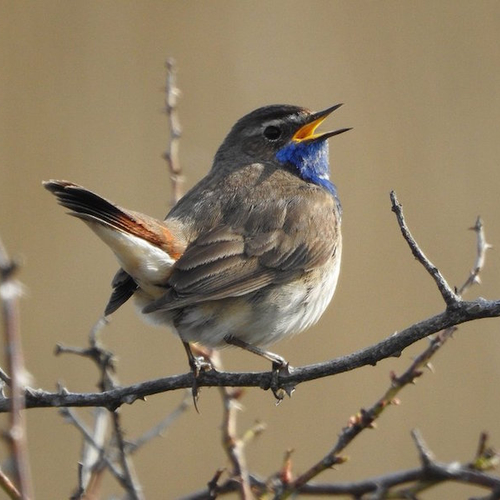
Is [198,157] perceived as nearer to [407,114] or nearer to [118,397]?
[407,114]

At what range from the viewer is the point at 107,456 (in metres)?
2.71

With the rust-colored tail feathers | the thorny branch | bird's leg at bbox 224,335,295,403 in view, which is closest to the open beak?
the rust-colored tail feathers

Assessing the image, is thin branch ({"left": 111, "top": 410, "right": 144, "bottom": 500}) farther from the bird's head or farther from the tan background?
the tan background

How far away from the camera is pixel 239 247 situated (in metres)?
3.65

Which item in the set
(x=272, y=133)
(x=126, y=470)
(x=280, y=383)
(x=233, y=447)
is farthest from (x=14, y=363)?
(x=272, y=133)

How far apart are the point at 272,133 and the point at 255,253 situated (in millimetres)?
857

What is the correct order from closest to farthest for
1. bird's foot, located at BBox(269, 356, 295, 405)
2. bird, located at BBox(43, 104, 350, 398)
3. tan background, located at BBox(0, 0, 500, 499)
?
bird's foot, located at BBox(269, 356, 295, 405) < bird, located at BBox(43, 104, 350, 398) < tan background, located at BBox(0, 0, 500, 499)

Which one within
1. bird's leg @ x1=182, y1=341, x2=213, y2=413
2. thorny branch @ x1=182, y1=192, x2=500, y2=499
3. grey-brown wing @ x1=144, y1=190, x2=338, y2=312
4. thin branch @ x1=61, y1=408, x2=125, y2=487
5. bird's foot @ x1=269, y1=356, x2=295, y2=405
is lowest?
thorny branch @ x1=182, y1=192, x2=500, y2=499

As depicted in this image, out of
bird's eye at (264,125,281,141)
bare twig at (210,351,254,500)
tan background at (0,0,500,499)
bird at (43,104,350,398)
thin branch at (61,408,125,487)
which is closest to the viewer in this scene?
bare twig at (210,351,254,500)

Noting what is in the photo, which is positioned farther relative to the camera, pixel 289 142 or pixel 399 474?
pixel 289 142

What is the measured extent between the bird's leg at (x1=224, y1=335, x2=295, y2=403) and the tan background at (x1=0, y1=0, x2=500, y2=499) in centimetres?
173

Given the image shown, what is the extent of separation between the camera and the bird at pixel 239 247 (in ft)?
10.9

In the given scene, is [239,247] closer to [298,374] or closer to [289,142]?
[289,142]

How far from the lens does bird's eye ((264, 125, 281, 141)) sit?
171 inches
